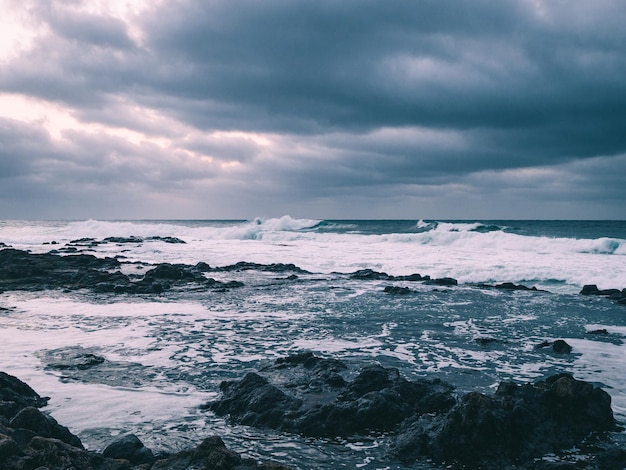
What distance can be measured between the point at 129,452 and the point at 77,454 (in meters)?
0.89

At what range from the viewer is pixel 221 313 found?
16.4 meters

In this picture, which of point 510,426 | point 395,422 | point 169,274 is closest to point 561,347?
point 510,426

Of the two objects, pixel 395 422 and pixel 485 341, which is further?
pixel 485 341

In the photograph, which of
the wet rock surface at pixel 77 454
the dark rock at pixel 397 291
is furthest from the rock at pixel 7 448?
the dark rock at pixel 397 291

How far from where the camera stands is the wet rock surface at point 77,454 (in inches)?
170

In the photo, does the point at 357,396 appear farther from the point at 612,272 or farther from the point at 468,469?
the point at 612,272

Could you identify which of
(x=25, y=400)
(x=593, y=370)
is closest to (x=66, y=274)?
(x=25, y=400)

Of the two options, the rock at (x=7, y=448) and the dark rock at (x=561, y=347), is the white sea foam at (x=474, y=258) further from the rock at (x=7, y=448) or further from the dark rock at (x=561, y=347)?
the rock at (x=7, y=448)

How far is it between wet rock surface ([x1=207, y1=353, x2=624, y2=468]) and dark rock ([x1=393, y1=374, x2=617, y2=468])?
0.04ft

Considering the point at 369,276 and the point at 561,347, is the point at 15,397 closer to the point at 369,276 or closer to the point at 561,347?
the point at 561,347

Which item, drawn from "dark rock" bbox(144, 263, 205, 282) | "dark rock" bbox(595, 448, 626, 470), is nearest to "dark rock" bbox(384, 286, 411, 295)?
"dark rock" bbox(144, 263, 205, 282)

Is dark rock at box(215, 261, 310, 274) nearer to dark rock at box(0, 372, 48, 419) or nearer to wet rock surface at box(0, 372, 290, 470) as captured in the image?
dark rock at box(0, 372, 48, 419)

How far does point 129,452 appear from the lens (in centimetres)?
549

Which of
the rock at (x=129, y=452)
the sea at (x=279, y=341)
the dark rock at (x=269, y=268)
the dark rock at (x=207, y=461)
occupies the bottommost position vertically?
the sea at (x=279, y=341)
